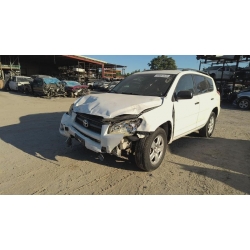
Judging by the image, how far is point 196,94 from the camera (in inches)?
165

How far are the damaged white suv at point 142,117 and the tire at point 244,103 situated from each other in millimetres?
9041

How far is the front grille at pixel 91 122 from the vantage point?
2.86 metres

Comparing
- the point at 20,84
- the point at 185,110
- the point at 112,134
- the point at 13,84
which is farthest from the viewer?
the point at 13,84

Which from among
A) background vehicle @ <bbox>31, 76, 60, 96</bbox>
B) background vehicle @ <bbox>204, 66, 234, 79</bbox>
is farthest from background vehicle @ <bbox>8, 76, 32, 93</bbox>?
background vehicle @ <bbox>204, 66, 234, 79</bbox>

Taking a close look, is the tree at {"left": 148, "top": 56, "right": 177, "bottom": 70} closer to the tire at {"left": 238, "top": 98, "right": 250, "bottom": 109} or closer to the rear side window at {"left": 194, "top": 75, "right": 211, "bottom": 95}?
the tire at {"left": 238, "top": 98, "right": 250, "bottom": 109}

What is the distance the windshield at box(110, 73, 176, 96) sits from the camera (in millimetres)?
3611

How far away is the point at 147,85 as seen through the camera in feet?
12.7

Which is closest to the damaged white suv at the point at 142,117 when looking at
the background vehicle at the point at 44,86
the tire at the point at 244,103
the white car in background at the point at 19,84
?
the tire at the point at 244,103

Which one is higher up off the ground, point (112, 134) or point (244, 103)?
point (112, 134)

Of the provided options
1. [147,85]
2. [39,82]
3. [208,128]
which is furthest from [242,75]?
[39,82]

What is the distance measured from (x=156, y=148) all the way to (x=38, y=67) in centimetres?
3534

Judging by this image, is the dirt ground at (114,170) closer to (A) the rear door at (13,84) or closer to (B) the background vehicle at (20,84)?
(B) the background vehicle at (20,84)

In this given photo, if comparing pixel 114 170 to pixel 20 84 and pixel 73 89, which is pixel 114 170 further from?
pixel 20 84

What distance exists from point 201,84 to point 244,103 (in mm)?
8938
